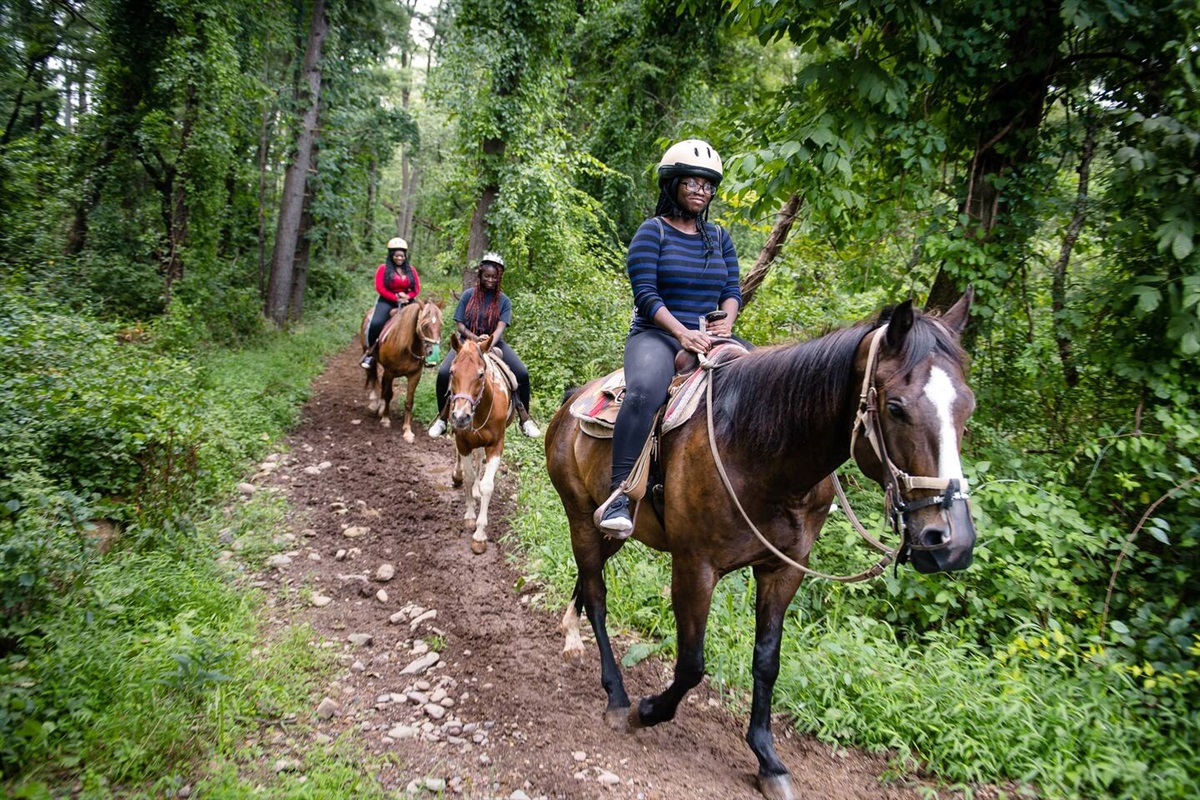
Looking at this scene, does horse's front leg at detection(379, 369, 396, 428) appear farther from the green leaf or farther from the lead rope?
the lead rope

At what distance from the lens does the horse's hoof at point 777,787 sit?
3035mm

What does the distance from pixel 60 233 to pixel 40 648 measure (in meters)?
10.4

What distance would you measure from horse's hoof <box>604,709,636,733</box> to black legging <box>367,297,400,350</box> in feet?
30.1

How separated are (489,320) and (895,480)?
257 inches

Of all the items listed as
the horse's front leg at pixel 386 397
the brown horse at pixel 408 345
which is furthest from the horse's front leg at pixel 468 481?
the horse's front leg at pixel 386 397

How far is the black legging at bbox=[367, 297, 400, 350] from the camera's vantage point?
11367 millimetres

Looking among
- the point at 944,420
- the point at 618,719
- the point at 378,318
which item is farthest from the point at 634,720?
the point at 378,318

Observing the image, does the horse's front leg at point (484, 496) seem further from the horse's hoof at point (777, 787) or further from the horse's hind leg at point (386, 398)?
the horse's hind leg at point (386, 398)

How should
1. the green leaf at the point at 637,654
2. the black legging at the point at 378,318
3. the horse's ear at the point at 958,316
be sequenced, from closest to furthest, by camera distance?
the horse's ear at the point at 958,316 → the green leaf at the point at 637,654 → the black legging at the point at 378,318

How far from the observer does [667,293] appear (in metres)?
3.66

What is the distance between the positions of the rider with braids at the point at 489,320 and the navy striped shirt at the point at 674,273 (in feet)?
14.2

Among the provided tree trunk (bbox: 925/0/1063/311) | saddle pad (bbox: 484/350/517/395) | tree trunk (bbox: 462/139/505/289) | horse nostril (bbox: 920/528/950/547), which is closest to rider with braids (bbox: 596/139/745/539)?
horse nostril (bbox: 920/528/950/547)

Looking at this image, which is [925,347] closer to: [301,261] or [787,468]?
[787,468]

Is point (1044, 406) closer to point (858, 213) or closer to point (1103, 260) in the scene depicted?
point (1103, 260)
